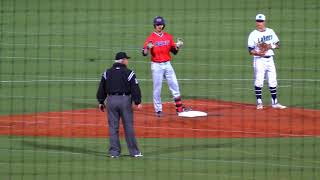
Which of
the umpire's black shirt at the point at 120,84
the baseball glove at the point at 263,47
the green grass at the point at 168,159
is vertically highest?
the baseball glove at the point at 263,47

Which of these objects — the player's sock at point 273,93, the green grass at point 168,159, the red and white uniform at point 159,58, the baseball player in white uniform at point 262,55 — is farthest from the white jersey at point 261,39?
the green grass at point 168,159

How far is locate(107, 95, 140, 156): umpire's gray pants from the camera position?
13.6m

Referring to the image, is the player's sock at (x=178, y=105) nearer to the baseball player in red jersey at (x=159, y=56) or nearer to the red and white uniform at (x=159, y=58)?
the baseball player in red jersey at (x=159, y=56)

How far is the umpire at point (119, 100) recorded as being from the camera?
1363 centimetres

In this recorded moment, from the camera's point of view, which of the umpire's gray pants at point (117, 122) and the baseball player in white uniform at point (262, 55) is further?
the baseball player in white uniform at point (262, 55)

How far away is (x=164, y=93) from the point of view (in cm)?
2139

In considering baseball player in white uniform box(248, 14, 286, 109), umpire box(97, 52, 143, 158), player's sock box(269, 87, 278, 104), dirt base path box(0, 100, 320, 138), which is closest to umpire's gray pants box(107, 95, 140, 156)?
umpire box(97, 52, 143, 158)

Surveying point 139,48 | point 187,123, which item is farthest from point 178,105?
point 139,48

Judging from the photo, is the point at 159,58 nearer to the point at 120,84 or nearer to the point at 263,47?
the point at 263,47

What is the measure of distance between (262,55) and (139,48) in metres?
11.2

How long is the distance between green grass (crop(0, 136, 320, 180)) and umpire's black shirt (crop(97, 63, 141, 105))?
968 millimetres

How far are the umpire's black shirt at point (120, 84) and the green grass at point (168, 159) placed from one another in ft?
3.18

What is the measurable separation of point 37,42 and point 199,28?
6195 millimetres

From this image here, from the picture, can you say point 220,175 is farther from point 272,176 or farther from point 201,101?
point 201,101
